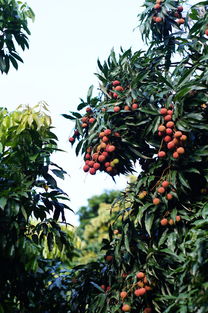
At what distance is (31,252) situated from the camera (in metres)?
2.40

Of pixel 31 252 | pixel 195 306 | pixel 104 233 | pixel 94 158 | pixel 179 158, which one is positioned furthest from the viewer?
pixel 104 233

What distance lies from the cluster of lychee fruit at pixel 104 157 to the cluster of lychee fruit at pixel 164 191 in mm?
342

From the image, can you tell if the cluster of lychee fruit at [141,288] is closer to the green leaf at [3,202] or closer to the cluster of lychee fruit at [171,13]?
the green leaf at [3,202]

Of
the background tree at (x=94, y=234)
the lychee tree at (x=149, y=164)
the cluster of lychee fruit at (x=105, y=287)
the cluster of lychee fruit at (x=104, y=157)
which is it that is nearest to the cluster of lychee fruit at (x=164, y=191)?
the lychee tree at (x=149, y=164)

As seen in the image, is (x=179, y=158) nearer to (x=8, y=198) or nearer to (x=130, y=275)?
(x=130, y=275)

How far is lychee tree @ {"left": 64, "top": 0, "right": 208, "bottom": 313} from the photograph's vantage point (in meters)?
2.51

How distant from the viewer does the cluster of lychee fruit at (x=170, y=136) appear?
2.56 meters

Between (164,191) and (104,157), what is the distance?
41 centimetres

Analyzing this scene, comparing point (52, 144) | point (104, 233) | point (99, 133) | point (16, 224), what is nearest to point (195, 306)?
point (16, 224)

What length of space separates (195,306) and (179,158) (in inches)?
37.1

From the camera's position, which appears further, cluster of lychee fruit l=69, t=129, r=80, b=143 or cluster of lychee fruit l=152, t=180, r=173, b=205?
cluster of lychee fruit l=69, t=129, r=80, b=143

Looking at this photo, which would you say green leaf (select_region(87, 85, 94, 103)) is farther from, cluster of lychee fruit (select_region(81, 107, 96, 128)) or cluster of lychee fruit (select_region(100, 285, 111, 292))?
cluster of lychee fruit (select_region(100, 285, 111, 292))

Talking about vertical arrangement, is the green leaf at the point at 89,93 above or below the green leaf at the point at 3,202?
above

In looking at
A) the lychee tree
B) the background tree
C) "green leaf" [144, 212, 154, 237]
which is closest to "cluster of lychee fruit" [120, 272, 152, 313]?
the lychee tree
